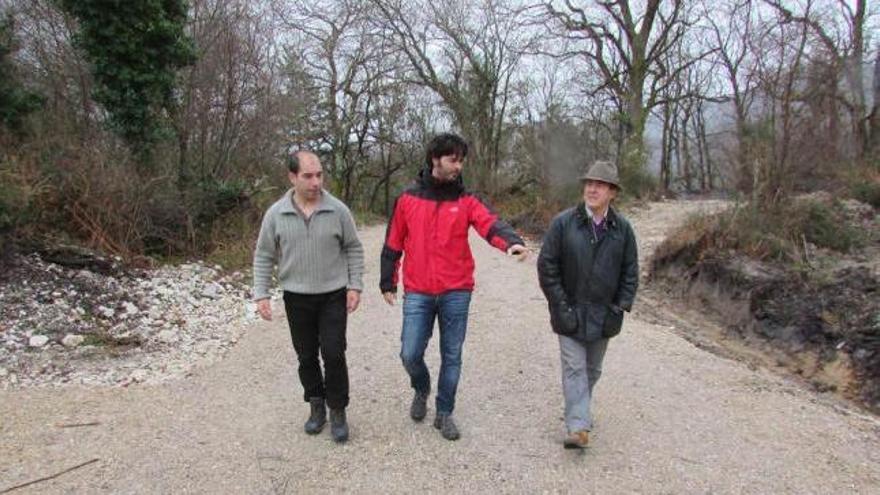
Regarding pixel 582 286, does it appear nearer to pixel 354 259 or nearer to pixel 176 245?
pixel 354 259

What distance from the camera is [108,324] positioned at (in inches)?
250

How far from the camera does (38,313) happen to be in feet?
20.0

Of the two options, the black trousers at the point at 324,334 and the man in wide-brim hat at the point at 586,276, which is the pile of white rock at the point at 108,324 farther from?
the man in wide-brim hat at the point at 586,276

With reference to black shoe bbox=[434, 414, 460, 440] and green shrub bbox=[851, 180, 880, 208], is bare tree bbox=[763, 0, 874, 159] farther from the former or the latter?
black shoe bbox=[434, 414, 460, 440]

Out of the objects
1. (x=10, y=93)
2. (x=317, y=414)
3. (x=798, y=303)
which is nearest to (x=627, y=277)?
(x=317, y=414)

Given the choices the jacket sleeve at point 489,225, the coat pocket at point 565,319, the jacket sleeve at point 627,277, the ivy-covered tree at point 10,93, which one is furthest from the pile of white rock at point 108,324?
the jacket sleeve at point 627,277

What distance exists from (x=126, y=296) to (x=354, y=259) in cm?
427

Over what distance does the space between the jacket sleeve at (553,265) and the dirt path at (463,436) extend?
1.01m

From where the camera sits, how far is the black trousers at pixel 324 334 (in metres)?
3.91

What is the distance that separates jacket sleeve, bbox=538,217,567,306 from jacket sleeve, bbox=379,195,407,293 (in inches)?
34.6

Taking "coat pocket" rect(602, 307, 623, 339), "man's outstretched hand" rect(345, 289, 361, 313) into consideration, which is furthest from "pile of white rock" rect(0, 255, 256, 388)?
"coat pocket" rect(602, 307, 623, 339)

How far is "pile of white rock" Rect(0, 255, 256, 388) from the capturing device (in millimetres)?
5227

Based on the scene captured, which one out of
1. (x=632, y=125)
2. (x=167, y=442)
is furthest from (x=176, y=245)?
(x=632, y=125)

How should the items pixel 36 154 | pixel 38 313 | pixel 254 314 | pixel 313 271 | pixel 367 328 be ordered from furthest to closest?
pixel 36 154 < pixel 254 314 < pixel 367 328 < pixel 38 313 < pixel 313 271
